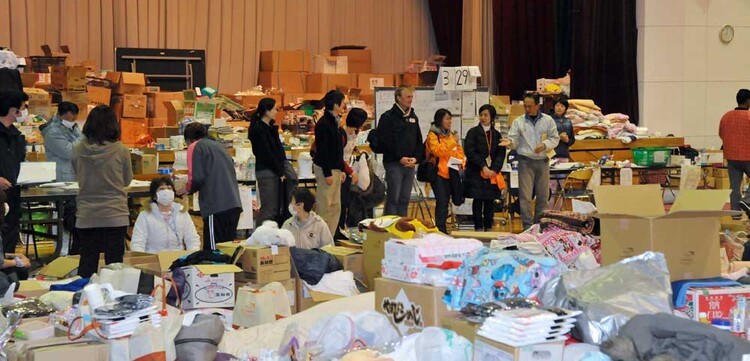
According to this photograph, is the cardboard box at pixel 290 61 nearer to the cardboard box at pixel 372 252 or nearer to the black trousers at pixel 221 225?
the black trousers at pixel 221 225

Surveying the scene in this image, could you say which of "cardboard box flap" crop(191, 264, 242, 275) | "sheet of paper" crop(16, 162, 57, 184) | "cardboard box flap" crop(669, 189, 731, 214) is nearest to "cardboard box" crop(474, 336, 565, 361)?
"cardboard box flap" crop(669, 189, 731, 214)

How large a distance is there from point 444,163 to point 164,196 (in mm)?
3568

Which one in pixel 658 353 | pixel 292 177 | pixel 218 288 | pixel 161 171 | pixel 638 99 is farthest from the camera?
pixel 638 99

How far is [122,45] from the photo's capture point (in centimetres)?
1538

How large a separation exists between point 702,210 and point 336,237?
4.85 metres

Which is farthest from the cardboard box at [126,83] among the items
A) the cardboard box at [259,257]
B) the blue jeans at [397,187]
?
the cardboard box at [259,257]

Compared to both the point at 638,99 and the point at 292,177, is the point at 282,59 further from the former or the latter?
the point at 292,177

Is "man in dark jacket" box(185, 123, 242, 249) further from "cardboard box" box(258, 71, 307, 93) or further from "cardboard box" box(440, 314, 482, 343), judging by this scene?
"cardboard box" box(258, 71, 307, 93)

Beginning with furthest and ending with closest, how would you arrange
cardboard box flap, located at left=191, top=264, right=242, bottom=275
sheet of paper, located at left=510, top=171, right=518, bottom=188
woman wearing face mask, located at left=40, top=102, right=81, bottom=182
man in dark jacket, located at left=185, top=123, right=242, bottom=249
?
sheet of paper, located at left=510, top=171, right=518, bottom=188 < woman wearing face mask, located at left=40, top=102, right=81, bottom=182 < man in dark jacket, located at left=185, top=123, right=242, bottom=249 < cardboard box flap, located at left=191, top=264, right=242, bottom=275

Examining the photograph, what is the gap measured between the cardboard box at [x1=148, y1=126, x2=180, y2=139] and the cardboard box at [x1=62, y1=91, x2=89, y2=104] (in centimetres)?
88

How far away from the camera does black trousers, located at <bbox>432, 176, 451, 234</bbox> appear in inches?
387

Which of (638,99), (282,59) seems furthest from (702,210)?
(282,59)

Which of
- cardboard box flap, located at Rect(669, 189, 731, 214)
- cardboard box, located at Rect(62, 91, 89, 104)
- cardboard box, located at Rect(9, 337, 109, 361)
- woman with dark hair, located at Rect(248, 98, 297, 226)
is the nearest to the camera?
cardboard box, located at Rect(9, 337, 109, 361)

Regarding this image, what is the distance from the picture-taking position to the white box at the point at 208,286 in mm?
5918
